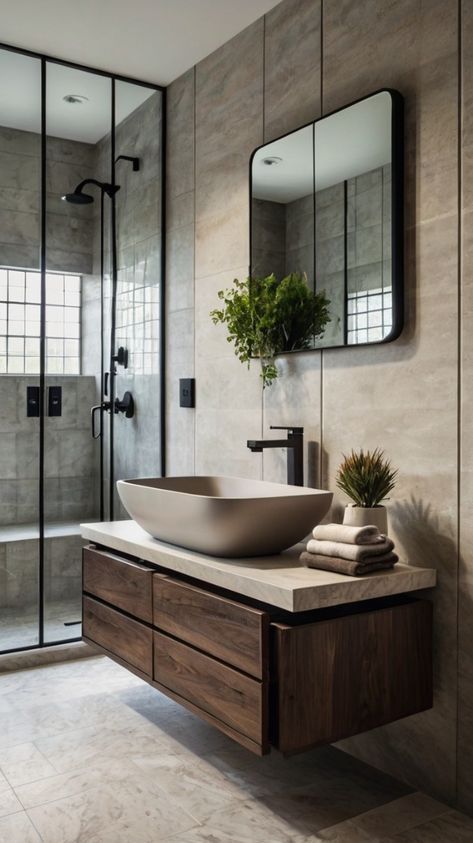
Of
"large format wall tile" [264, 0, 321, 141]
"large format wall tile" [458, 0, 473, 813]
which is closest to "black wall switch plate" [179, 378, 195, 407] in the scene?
"large format wall tile" [264, 0, 321, 141]

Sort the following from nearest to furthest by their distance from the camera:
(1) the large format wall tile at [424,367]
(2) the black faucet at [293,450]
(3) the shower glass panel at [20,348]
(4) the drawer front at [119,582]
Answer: (1) the large format wall tile at [424,367], (4) the drawer front at [119,582], (2) the black faucet at [293,450], (3) the shower glass panel at [20,348]

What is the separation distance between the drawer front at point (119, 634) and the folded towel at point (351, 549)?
2.32 feet

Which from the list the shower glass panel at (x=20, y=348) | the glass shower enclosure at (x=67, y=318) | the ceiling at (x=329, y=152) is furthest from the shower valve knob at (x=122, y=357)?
the ceiling at (x=329, y=152)

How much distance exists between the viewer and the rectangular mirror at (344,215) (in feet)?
7.21

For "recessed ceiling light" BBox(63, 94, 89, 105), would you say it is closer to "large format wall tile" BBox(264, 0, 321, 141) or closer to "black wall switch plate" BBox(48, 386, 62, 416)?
"large format wall tile" BBox(264, 0, 321, 141)

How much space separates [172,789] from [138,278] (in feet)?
7.19

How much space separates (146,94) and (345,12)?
1.31m

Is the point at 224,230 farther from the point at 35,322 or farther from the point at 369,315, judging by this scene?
the point at 369,315

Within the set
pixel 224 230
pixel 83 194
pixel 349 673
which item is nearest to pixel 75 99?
pixel 83 194

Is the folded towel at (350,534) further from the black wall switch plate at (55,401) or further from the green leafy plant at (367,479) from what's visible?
the black wall switch plate at (55,401)

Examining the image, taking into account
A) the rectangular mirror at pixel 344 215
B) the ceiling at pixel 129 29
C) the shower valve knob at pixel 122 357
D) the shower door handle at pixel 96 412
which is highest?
the ceiling at pixel 129 29

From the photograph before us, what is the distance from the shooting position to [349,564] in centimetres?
194

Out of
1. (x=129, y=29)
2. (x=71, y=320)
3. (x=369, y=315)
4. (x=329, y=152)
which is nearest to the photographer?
(x=369, y=315)

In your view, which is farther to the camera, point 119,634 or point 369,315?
point 119,634
